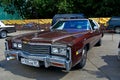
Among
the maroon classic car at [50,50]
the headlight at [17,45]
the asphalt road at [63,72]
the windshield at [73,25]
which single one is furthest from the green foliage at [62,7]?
the headlight at [17,45]

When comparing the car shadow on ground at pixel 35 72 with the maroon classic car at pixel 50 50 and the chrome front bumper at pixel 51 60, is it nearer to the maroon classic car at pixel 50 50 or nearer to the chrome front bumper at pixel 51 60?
the maroon classic car at pixel 50 50

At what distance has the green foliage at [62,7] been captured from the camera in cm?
2406

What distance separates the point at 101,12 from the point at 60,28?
1643cm

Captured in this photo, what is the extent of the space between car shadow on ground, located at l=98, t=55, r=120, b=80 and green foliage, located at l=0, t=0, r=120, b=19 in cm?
1560

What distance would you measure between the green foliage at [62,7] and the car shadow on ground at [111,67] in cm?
1560

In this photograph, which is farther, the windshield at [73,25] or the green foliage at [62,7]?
the green foliage at [62,7]

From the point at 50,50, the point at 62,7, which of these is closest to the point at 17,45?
the point at 50,50

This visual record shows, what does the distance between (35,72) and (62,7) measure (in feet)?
59.3

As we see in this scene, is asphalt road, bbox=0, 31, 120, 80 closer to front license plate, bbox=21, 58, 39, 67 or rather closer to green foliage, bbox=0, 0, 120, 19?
front license plate, bbox=21, 58, 39, 67

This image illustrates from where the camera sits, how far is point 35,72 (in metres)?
6.90

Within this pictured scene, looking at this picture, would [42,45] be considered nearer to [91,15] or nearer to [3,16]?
[91,15]

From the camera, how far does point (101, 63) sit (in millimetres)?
8000

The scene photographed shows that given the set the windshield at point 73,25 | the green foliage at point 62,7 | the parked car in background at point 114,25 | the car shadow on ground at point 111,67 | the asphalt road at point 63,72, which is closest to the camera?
the asphalt road at point 63,72

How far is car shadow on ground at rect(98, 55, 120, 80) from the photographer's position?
6.66m
